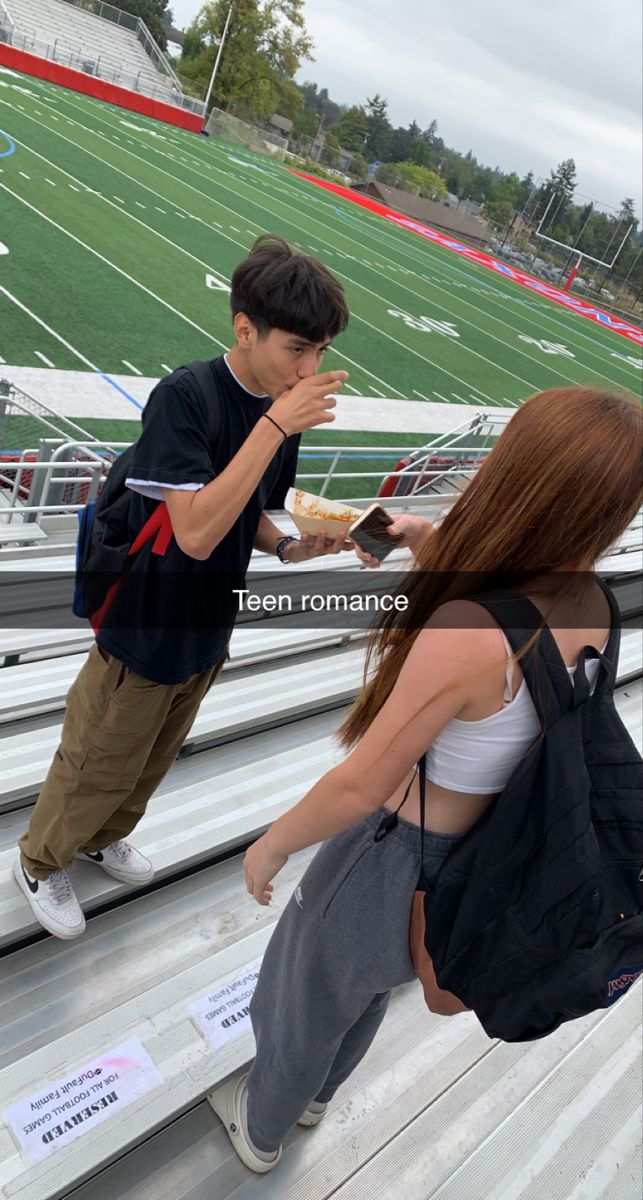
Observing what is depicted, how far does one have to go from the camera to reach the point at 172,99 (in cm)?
3375

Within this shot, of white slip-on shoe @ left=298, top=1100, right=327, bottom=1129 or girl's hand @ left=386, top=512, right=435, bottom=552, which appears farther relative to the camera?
white slip-on shoe @ left=298, top=1100, right=327, bottom=1129

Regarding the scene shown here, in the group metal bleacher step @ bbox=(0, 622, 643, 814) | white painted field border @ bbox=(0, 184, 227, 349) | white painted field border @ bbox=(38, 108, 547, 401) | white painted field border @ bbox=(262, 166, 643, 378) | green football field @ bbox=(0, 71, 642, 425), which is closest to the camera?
metal bleacher step @ bbox=(0, 622, 643, 814)

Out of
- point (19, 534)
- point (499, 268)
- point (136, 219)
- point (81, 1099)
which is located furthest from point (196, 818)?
point (499, 268)

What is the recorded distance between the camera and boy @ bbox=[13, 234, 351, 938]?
1411 millimetres

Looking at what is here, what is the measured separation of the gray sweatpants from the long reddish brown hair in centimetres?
40

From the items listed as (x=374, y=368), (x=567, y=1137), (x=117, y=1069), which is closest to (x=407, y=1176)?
(x=567, y=1137)

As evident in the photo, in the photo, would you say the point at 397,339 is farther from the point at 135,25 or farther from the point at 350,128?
the point at 350,128

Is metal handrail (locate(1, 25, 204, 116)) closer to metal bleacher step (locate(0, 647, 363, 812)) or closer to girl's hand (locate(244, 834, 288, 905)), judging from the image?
metal bleacher step (locate(0, 647, 363, 812))

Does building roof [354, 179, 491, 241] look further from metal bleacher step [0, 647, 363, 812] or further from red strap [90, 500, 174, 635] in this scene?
red strap [90, 500, 174, 635]

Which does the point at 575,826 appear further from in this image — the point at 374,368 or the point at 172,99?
the point at 172,99

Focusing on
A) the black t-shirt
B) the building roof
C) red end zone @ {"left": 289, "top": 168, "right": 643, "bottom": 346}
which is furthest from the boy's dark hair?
the building roof

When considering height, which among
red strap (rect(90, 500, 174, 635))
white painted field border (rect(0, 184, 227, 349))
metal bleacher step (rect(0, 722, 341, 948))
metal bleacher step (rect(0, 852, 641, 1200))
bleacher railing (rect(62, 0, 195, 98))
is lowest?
white painted field border (rect(0, 184, 227, 349))

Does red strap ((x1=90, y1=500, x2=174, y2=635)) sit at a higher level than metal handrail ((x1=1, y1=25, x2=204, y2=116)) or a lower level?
lower

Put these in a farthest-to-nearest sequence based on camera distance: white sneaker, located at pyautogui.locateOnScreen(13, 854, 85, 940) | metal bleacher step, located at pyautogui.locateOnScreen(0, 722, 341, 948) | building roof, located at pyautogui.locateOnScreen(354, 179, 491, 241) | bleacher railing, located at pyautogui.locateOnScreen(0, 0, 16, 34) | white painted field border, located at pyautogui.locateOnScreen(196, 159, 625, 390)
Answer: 1. building roof, located at pyautogui.locateOnScreen(354, 179, 491, 241)
2. bleacher railing, located at pyautogui.locateOnScreen(0, 0, 16, 34)
3. white painted field border, located at pyautogui.locateOnScreen(196, 159, 625, 390)
4. metal bleacher step, located at pyautogui.locateOnScreen(0, 722, 341, 948)
5. white sneaker, located at pyautogui.locateOnScreen(13, 854, 85, 940)
